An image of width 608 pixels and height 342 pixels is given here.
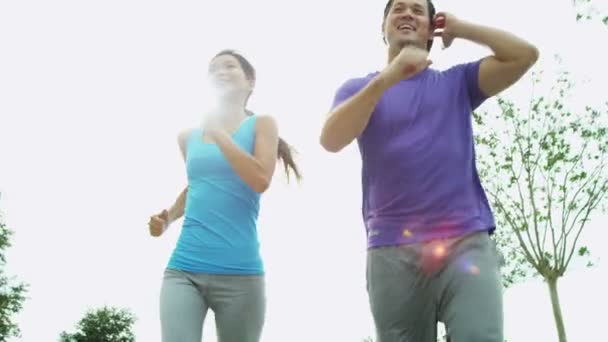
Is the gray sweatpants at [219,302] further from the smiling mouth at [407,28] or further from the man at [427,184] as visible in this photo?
the smiling mouth at [407,28]

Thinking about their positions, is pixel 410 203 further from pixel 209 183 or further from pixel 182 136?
pixel 182 136

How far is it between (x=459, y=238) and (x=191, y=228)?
1835 mm

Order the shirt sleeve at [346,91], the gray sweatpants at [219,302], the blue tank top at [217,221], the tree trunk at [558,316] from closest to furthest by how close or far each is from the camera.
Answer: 1. the shirt sleeve at [346,91]
2. the gray sweatpants at [219,302]
3. the blue tank top at [217,221]
4. the tree trunk at [558,316]

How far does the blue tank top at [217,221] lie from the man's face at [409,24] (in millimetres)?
1385

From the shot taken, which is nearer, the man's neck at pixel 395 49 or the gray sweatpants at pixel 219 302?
the man's neck at pixel 395 49

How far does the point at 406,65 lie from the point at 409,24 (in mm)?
544

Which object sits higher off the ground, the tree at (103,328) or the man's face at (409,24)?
the man's face at (409,24)

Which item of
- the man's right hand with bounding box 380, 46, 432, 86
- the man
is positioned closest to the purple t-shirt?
the man

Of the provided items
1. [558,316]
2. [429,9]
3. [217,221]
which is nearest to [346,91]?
[429,9]

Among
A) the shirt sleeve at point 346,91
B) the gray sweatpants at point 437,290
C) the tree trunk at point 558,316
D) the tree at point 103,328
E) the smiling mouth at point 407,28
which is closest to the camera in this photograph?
the gray sweatpants at point 437,290

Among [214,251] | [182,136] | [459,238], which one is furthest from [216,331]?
[459,238]

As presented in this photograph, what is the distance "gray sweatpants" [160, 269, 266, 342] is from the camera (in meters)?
4.14

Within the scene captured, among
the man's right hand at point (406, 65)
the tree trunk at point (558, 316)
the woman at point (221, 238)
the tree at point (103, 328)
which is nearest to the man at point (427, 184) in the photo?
the man's right hand at point (406, 65)

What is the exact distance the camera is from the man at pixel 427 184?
311 centimetres
